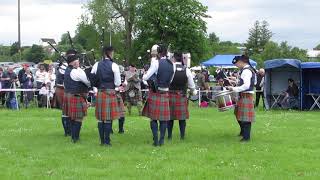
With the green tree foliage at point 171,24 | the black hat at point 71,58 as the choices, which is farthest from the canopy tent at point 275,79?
the green tree foliage at point 171,24

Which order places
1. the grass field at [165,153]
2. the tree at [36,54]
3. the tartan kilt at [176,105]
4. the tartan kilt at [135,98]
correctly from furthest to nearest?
the tree at [36,54] → the tartan kilt at [135,98] → the tartan kilt at [176,105] → the grass field at [165,153]

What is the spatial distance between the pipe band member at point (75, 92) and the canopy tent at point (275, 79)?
1028 cm

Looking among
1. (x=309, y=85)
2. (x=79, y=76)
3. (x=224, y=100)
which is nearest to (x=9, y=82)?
(x=309, y=85)

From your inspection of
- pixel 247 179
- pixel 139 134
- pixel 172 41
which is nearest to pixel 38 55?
pixel 172 41

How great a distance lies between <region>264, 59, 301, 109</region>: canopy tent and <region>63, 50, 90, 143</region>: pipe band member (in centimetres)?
1028

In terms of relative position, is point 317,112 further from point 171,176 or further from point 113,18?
point 113,18

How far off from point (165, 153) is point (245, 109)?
212 centimetres

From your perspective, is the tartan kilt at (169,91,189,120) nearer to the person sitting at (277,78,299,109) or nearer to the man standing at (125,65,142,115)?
the man standing at (125,65,142,115)

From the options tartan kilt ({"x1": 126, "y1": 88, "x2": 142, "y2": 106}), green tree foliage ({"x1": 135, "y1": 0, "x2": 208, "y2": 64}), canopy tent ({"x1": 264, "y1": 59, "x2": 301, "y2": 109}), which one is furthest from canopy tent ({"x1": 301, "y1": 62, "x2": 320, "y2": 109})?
green tree foliage ({"x1": 135, "y1": 0, "x2": 208, "y2": 64})

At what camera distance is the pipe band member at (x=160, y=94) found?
996cm

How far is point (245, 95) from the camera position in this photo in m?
10.6

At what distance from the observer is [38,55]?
77812mm

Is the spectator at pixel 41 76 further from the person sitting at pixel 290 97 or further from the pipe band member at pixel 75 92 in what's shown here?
the pipe band member at pixel 75 92

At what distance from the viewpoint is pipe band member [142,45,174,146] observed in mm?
9961
